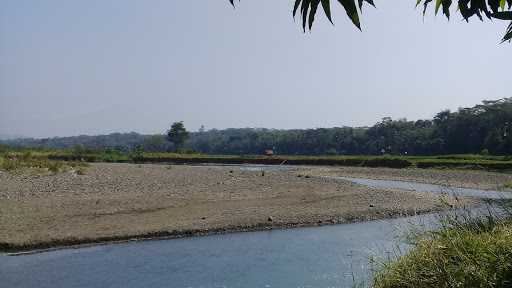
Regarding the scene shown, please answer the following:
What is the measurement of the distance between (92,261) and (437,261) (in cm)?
1269

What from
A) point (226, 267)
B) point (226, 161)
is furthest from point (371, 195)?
point (226, 161)

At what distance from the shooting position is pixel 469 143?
298 ft

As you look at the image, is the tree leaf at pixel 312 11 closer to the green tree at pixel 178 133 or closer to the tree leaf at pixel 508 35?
the tree leaf at pixel 508 35

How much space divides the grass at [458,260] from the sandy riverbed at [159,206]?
1412 cm

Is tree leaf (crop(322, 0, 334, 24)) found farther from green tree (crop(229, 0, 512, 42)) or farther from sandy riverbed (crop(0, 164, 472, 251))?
sandy riverbed (crop(0, 164, 472, 251))

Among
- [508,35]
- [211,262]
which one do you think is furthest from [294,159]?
[508,35]

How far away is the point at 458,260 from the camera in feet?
17.9

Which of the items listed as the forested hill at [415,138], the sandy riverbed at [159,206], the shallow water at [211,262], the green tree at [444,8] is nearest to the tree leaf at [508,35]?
the green tree at [444,8]

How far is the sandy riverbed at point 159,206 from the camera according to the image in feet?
65.2

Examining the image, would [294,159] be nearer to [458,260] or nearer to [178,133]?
[178,133]

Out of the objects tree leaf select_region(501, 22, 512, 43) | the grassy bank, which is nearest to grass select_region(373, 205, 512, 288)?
tree leaf select_region(501, 22, 512, 43)

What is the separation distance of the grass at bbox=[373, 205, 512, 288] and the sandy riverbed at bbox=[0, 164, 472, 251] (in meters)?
14.1

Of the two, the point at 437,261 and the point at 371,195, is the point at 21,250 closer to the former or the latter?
the point at 437,261

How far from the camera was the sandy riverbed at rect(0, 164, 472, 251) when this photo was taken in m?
19.9
